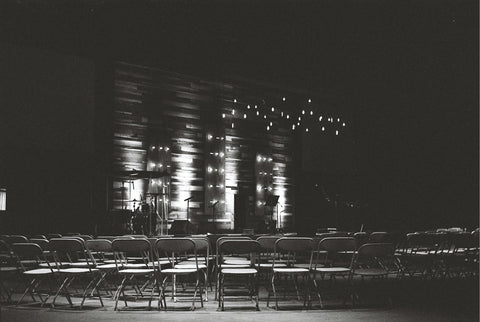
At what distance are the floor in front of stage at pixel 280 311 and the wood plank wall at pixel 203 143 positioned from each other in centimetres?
853

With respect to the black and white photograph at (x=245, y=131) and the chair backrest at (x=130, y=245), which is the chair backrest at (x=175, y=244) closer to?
the chair backrest at (x=130, y=245)

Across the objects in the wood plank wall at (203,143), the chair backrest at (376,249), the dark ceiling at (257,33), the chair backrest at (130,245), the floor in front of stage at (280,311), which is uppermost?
the dark ceiling at (257,33)

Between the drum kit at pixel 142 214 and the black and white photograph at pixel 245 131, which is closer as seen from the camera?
the black and white photograph at pixel 245 131

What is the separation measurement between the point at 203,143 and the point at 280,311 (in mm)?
11683

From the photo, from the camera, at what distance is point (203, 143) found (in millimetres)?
17203

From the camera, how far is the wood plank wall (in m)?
15.6

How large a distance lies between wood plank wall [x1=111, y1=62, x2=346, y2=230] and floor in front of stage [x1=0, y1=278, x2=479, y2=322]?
28.0 feet

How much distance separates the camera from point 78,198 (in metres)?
14.1

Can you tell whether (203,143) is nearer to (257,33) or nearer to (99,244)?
(257,33)

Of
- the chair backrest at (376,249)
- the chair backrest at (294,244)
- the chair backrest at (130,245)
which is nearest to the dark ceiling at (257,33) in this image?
the chair backrest at (376,249)

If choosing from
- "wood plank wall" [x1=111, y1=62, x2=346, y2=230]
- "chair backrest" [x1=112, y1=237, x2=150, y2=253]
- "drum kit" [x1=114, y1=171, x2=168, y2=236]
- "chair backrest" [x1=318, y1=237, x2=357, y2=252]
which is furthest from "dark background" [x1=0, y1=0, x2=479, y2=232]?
"chair backrest" [x1=112, y1=237, x2=150, y2=253]

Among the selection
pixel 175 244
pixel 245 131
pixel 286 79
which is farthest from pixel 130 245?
pixel 286 79

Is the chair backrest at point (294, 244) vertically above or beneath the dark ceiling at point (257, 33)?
beneath

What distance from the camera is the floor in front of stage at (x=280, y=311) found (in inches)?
213
